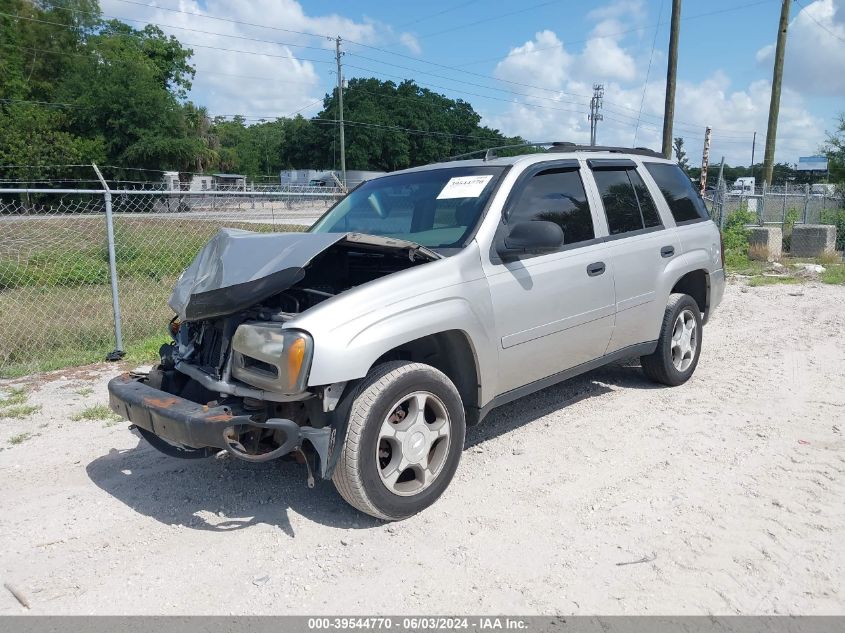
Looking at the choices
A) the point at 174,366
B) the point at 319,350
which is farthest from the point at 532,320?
the point at 174,366

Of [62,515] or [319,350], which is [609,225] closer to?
[319,350]

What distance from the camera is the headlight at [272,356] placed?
3.15 metres

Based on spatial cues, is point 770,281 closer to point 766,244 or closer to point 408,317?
point 766,244

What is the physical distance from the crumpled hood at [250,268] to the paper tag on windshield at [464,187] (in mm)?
731

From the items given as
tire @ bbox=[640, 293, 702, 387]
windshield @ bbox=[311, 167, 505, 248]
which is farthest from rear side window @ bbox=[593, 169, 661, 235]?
windshield @ bbox=[311, 167, 505, 248]

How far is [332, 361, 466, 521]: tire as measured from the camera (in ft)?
10.9

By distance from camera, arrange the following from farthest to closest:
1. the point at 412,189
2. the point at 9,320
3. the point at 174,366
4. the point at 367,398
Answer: the point at 9,320 → the point at 412,189 → the point at 174,366 → the point at 367,398

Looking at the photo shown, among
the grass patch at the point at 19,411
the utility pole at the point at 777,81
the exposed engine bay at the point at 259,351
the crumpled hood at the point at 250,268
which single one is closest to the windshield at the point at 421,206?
the exposed engine bay at the point at 259,351

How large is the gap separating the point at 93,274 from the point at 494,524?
946 cm

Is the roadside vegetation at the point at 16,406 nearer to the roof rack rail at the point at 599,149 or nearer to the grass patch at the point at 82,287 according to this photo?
the grass patch at the point at 82,287

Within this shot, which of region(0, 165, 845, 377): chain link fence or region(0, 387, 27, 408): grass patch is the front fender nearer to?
region(0, 165, 845, 377): chain link fence

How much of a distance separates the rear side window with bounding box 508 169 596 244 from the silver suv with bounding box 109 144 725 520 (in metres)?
0.01
